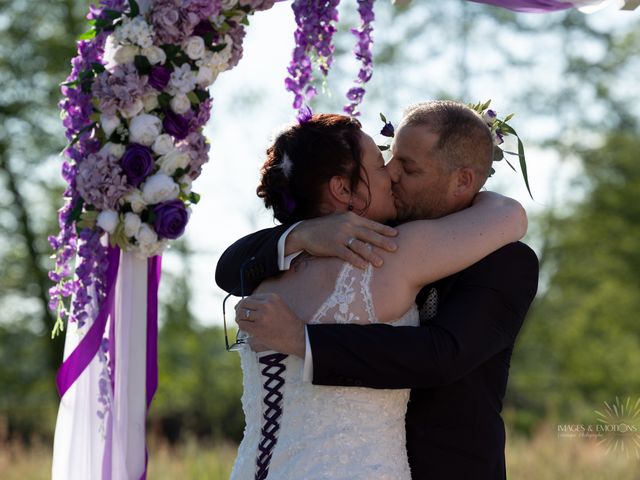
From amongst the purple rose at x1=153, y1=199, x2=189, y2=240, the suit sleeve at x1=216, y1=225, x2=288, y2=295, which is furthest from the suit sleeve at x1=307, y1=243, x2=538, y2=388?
the purple rose at x1=153, y1=199, x2=189, y2=240

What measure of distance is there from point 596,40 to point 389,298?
18.2 meters

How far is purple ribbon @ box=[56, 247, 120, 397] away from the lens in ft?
13.1

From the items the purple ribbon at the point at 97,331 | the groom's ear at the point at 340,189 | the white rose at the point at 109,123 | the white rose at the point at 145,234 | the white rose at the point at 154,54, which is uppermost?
the white rose at the point at 154,54

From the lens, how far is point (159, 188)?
386 centimetres

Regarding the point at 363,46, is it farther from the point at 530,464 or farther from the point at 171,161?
the point at 530,464

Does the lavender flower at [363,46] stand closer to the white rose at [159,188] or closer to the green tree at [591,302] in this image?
the white rose at [159,188]

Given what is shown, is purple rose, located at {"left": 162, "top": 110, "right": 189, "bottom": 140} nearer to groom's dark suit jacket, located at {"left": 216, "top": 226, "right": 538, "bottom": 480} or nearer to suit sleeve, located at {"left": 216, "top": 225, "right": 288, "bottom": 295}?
suit sleeve, located at {"left": 216, "top": 225, "right": 288, "bottom": 295}

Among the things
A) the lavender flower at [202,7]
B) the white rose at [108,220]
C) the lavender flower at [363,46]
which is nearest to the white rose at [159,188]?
the white rose at [108,220]

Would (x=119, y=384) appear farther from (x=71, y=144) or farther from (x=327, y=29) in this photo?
(x=327, y=29)

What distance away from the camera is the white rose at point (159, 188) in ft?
12.7

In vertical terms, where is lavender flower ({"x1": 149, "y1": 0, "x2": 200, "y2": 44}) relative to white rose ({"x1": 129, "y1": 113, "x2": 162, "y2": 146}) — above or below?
above

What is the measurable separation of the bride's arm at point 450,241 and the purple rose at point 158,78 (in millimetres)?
1275

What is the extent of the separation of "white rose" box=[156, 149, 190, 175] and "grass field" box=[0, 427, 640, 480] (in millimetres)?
4732

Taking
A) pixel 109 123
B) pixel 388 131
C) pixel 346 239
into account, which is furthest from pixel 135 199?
pixel 346 239
